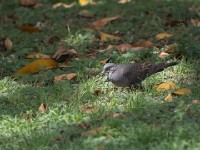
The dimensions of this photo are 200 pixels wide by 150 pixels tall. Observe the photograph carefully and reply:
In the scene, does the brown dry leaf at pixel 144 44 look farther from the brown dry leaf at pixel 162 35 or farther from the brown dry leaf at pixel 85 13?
the brown dry leaf at pixel 85 13

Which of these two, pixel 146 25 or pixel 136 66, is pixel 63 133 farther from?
pixel 146 25

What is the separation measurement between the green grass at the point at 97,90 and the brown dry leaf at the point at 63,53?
14 centimetres

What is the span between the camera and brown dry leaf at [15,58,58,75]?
7.00 m

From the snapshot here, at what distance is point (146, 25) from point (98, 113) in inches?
143

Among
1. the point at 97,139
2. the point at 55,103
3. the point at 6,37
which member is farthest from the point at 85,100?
the point at 6,37

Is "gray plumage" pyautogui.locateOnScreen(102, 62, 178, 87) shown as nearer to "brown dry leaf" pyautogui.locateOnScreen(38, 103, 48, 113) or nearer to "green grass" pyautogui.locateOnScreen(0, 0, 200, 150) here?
"green grass" pyautogui.locateOnScreen(0, 0, 200, 150)

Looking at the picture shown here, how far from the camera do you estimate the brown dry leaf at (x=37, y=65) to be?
7.00 m

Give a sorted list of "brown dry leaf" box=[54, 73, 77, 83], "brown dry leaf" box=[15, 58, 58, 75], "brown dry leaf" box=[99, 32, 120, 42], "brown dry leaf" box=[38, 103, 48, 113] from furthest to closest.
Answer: "brown dry leaf" box=[99, 32, 120, 42] < "brown dry leaf" box=[15, 58, 58, 75] < "brown dry leaf" box=[54, 73, 77, 83] < "brown dry leaf" box=[38, 103, 48, 113]

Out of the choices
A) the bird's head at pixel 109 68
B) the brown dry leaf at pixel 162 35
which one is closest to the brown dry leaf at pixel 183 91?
the bird's head at pixel 109 68

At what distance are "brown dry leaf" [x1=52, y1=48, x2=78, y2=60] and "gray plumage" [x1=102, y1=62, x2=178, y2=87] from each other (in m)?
1.29

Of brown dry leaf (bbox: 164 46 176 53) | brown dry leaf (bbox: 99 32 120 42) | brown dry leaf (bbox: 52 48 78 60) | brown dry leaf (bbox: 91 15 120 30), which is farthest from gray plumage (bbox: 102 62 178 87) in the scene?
brown dry leaf (bbox: 91 15 120 30)

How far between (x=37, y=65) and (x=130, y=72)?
151 cm

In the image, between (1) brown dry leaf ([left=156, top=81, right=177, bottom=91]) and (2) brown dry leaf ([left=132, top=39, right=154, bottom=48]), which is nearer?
(1) brown dry leaf ([left=156, top=81, right=177, bottom=91])

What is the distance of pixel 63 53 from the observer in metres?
7.38
